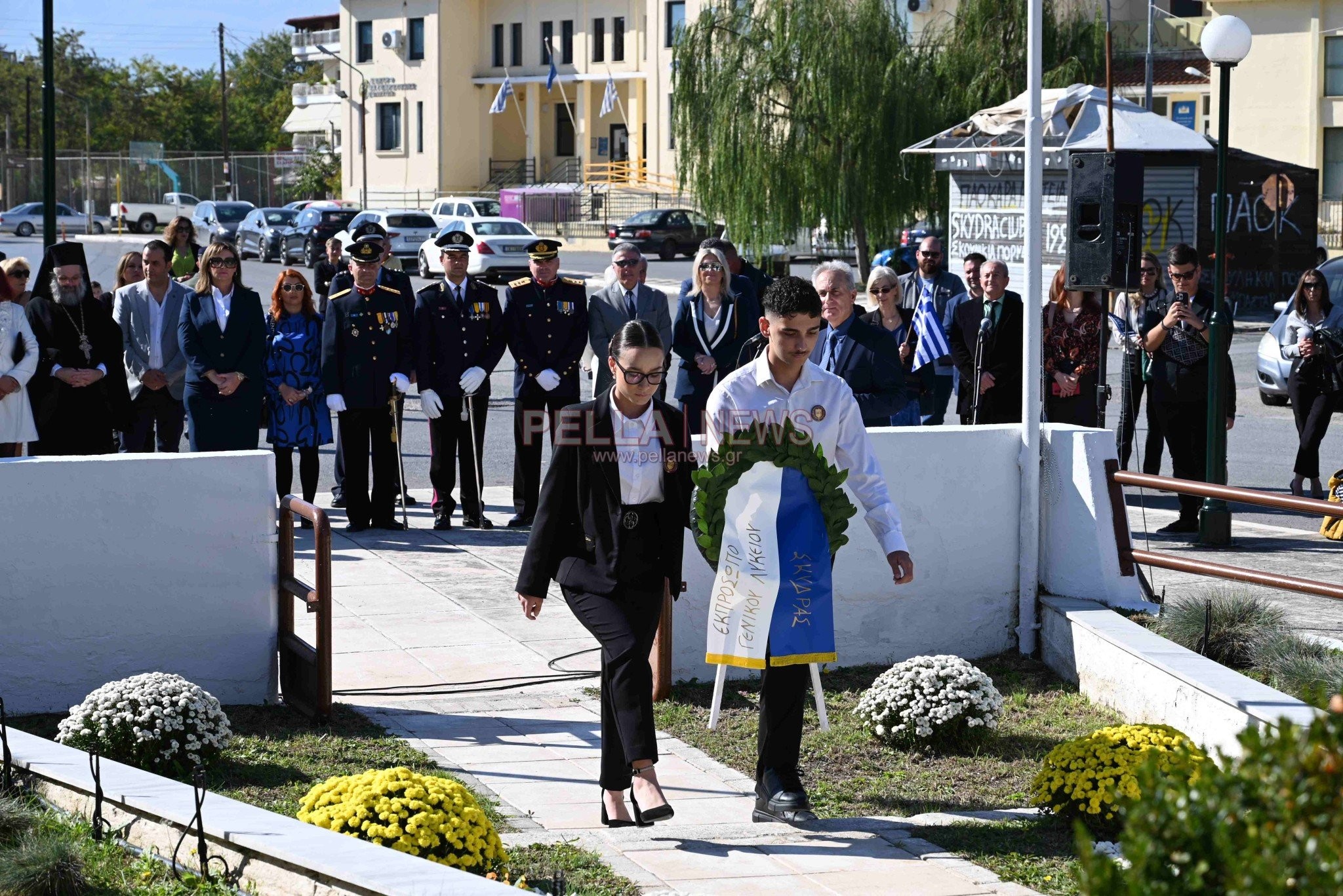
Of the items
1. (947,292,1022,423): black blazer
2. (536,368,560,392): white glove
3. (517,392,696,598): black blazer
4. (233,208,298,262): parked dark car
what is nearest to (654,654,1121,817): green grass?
(517,392,696,598): black blazer

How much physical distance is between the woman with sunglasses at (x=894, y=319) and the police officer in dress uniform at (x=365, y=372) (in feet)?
11.0

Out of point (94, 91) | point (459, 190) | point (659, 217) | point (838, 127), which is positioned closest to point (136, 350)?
point (838, 127)

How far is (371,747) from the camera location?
7125mm

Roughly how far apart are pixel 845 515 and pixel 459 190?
70084mm

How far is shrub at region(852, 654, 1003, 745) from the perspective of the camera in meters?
7.07

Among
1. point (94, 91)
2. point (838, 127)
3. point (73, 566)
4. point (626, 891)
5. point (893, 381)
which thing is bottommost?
point (626, 891)

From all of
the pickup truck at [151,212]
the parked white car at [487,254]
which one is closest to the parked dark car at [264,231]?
the parked white car at [487,254]

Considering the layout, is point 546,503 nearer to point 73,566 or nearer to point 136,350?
point 73,566

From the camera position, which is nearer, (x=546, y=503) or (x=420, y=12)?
(x=546, y=503)

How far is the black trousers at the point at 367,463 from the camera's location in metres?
12.0

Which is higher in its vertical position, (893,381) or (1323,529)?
(893,381)

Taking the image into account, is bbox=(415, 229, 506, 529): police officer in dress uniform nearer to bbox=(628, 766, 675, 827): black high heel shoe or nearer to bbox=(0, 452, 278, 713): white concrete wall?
bbox=(0, 452, 278, 713): white concrete wall

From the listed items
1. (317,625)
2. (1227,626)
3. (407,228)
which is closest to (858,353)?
(1227,626)

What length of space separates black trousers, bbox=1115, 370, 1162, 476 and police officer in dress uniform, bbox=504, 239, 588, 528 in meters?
3.89
